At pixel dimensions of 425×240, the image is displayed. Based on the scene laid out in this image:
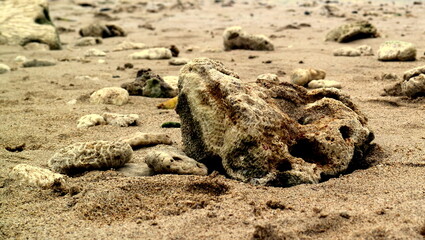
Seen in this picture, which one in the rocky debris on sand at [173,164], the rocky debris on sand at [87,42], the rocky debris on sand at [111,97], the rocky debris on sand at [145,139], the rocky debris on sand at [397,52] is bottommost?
the rocky debris on sand at [87,42]

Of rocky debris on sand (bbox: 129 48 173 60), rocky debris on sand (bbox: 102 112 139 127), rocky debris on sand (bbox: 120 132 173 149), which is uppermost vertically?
rocky debris on sand (bbox: 120 132 173 149)

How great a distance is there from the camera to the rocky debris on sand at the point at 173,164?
3.16 m

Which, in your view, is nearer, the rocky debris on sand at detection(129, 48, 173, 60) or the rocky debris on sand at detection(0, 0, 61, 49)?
the rocky debris on sand at detection(129, 48, 173, 60)

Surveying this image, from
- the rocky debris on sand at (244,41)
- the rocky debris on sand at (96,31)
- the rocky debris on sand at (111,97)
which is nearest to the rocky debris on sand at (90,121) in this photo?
the rocky debris on sand at (111,97)

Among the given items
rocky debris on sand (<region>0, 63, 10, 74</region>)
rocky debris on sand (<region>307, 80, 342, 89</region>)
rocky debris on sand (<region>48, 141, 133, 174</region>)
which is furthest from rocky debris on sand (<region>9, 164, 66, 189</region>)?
rocky debris on sand (<region>0, 63, 10, 74</region>)

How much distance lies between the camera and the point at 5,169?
3.31 metres

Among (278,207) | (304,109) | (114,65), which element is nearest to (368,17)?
(114,65)

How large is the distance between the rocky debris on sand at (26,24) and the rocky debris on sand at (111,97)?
485cm

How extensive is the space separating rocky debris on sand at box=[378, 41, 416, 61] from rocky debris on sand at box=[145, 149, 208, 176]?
4.81m

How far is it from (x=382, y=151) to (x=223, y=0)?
17447mm

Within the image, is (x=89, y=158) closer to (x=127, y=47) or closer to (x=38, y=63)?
(x=38, y=63)

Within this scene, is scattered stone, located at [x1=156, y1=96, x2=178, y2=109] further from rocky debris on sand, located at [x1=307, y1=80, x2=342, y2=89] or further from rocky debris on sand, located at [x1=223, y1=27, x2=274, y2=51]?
rocky debris on sand, located at [x1=223, y1=27, x2=274, y2=51]

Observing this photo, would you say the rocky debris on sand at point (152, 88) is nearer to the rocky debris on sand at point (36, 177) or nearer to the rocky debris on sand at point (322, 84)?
the rocky debris on sand at point (322, 84)

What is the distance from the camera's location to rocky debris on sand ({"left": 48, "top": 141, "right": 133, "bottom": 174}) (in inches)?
129
